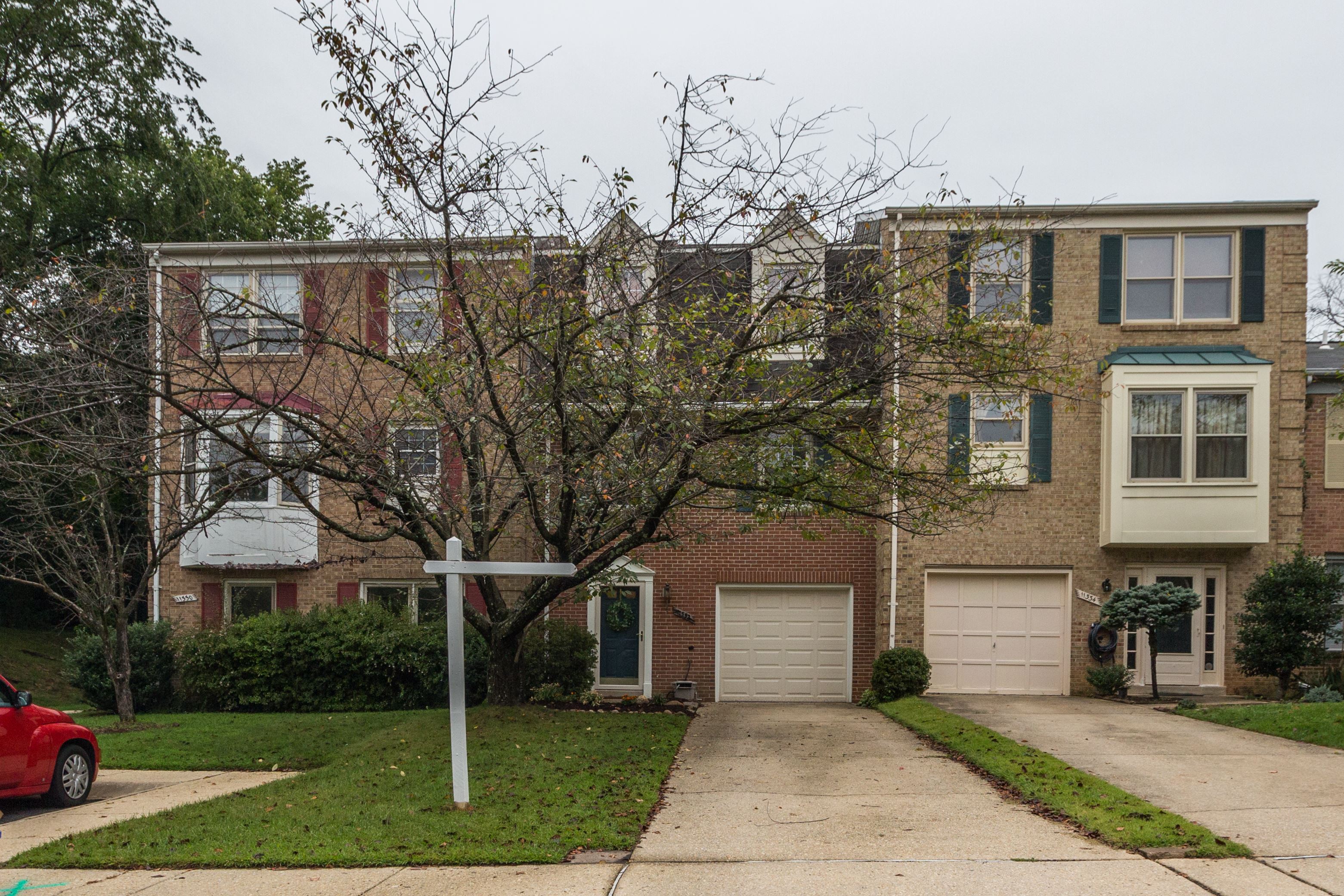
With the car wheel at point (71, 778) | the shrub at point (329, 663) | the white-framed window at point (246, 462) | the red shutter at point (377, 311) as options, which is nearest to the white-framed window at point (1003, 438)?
the shrub at point (329, 663)

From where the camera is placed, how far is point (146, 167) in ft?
80.2

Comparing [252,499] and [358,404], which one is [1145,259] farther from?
[252,499]

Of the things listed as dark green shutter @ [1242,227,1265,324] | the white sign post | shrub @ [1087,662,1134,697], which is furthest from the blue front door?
dark green shutter @ [1242,227,1265,324]

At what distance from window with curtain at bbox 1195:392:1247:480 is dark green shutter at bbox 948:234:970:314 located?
4352 millimetres

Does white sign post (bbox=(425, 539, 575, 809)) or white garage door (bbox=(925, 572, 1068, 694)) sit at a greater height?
white sign post (bbox=(425, 539, 575, 809))

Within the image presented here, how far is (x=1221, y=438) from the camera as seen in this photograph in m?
17.4

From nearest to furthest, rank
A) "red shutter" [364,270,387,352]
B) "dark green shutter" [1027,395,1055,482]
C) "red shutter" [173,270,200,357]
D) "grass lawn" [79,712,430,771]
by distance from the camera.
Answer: "red shutter" [173,270,200,357] → "red shutter" [364,270,387,352] → "grass lawn" [79,712,430,771] → "dark green shutter" [1027,395,1055,482]

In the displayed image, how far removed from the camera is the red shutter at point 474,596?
19047 mm

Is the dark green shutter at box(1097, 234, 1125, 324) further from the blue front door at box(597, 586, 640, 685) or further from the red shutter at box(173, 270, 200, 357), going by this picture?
the red shutter at box(173, 270, 200, 357)

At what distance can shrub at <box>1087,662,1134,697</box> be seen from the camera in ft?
55.8

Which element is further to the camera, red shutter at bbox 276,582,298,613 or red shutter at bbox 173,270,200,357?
red shutter at bbox 276,582,298,613

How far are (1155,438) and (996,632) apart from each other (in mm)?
4144

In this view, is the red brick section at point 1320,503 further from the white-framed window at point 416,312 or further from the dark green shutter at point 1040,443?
the white-framed window at point 416,312

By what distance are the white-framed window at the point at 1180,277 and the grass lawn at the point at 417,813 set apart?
11670mm
